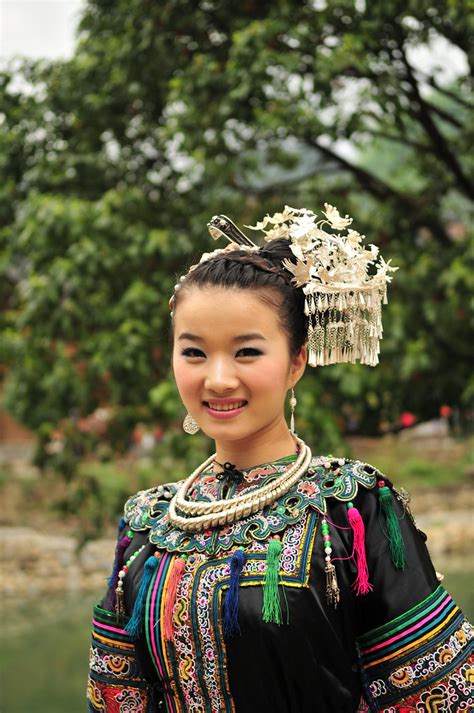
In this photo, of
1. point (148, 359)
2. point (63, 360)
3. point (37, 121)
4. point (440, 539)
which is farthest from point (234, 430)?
point (440, 539)

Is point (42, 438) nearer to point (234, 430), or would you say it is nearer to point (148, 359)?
point (148, 359)

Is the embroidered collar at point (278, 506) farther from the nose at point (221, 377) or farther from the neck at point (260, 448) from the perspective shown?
the nose at point (221, 377)

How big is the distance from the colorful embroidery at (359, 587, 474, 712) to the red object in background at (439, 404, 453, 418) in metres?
3.65

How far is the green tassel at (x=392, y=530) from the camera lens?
5.15 feet

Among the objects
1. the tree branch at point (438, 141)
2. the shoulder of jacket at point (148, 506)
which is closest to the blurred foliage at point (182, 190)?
the tree branch at point (438, 141)

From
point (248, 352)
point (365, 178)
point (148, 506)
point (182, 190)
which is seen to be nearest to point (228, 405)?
point (248, 352)

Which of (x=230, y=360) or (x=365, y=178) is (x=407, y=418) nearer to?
(x=365, y=178)

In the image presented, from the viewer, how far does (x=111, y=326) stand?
194 inches

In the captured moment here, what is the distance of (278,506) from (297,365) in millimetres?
304

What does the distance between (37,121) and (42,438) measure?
2011 millimetres

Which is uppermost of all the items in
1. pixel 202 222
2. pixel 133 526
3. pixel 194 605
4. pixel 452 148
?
pixel 452 148

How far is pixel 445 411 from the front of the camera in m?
5.23

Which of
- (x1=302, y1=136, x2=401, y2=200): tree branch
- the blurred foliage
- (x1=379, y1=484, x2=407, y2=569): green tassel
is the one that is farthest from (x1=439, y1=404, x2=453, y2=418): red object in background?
(x1=379, y1=484, x2=407, y2=569): green tassel

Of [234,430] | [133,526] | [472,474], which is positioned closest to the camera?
Result: [234,430]
